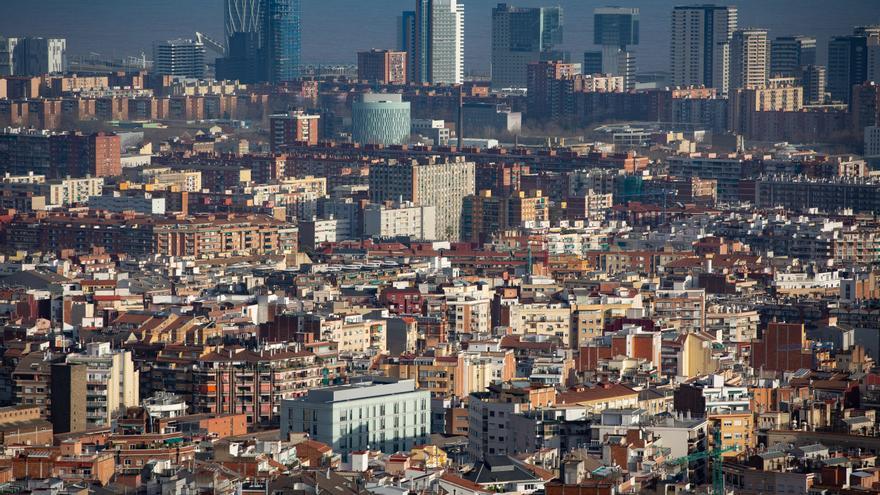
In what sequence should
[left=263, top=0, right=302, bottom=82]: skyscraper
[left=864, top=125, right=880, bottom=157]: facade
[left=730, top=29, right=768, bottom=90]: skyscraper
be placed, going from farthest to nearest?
[left=263, top=0, right=302, bottom=82]: skyscraper, [left=730, top=29, right=768, bottom=90]: skyscraper, [left=864, top=125, right=880, bottom=157]: facade

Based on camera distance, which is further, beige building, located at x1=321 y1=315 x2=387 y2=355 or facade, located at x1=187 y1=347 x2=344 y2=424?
beige building, located at x1=321 y1=315 x2=387 y2=355

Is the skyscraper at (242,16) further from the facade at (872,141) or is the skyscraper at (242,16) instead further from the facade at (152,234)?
the facade at (152,234)

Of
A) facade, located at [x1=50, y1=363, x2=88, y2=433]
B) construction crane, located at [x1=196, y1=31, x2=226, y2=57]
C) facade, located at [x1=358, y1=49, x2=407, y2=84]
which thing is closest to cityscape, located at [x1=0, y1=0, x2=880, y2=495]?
facade, located at [x1=50, y1=363, x2=88, y2=433]

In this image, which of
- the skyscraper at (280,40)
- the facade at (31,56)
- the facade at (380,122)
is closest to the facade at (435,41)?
the skyscraper at (280,40)

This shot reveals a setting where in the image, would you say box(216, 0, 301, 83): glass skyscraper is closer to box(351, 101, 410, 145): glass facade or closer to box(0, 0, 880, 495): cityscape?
box(0, 0, 880, 495): cityscape

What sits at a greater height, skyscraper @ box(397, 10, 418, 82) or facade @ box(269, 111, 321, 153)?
skyscraper @ box(397, 10, 418, 82)

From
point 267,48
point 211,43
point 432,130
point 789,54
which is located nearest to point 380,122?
point 432,130

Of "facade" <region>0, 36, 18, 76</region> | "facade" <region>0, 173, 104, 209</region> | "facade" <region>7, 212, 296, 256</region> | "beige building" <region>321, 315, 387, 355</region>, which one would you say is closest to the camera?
"beige building" <region>321, 315, 387, 355</region>

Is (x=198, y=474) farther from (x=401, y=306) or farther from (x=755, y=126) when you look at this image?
(x=755, y=126)

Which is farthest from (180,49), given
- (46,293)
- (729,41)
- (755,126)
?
(46,293)
